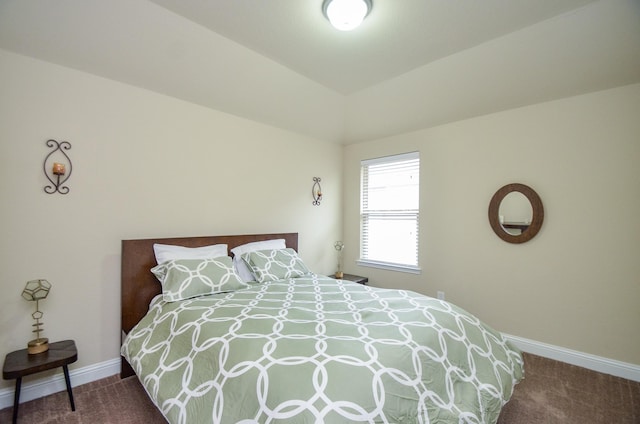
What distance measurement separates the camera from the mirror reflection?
282 cm

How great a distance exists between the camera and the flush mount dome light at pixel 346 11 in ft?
6.17

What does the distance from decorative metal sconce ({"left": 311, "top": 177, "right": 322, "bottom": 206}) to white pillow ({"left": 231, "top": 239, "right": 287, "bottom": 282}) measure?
2.94 ft

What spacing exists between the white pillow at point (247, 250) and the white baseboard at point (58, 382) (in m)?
1.21

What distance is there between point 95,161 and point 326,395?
2466 mm

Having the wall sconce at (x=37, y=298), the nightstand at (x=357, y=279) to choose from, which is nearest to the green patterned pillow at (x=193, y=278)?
the wall sconce at (x=37, y=298)

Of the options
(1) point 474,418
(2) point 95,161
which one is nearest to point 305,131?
(2) point 95,161

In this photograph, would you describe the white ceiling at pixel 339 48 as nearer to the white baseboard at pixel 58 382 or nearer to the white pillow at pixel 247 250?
the white pillow at pixel 247 250

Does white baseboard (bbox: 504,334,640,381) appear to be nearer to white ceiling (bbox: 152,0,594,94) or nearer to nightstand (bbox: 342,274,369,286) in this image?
nightstand (bbox: 342,274,369,286)

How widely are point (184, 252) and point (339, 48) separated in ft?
7.52

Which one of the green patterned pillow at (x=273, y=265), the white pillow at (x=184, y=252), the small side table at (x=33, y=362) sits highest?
the white pillow at (x=184, y=252)

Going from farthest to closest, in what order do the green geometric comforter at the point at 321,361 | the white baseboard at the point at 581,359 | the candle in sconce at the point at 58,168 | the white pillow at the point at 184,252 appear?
the white pillow at the point at 184,252 → the white baseboard at the point at 581,359 → the candle in sconce at the point at 58,168 → the green geometric comforter at the point at 321,361

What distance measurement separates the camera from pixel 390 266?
12.6 ft

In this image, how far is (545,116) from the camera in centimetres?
272

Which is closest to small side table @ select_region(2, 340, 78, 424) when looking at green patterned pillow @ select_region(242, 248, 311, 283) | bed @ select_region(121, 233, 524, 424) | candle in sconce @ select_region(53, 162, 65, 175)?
bed @ select_region(121, 233, 524, 424)
